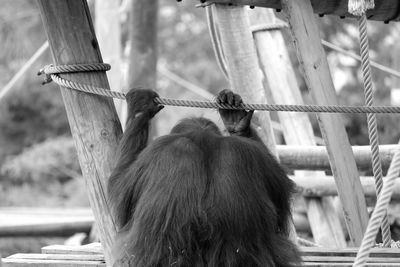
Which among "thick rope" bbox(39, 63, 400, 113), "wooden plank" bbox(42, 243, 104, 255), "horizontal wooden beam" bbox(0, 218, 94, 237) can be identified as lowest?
"horizontal wooden beam" bbox(0, 218, 94, 237)

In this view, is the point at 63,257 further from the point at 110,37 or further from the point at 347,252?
the point at 110,37

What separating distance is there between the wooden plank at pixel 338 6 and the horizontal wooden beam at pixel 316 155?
3.97 ft

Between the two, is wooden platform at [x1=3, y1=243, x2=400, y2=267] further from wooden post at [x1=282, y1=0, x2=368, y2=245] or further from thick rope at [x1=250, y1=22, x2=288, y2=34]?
thick rope at [x1=250, y1=22, x2=288, y2=34]

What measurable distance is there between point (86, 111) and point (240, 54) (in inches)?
53.2

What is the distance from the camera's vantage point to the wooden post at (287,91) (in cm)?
561

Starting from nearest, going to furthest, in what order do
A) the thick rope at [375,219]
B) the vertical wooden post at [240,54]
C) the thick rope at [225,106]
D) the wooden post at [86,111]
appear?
the thick rope at [375,219]
the thick rope at [225,106]
the wooden post at [86,111]
the vertical wooden post at [240,54]

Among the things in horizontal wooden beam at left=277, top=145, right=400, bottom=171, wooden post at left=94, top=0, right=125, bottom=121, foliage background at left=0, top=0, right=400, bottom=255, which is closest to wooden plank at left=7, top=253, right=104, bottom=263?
horizontal wooden beam at left=277, top=145, right=400, bottom=171

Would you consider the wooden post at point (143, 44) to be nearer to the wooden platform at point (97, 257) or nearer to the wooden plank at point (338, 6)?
the wooden plank at point (338, 6)

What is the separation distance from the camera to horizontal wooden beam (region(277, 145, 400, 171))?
16.9ft

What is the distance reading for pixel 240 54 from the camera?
14.9ft

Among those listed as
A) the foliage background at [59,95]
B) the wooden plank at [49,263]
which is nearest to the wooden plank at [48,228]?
the wooden plank at [49,263]

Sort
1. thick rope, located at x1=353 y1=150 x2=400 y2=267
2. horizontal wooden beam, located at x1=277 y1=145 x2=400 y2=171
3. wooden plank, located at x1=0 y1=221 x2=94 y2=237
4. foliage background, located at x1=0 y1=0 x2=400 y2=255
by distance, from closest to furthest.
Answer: thick rope, located at x1=353 y1=150 x2=400 y2=267 < horizontal wooden beam, located at x1=277 y1=145 x2=400 y2=171 < wooden plank, located at x1=0 y1=221 x2=94 y2=237 < foliage background, located at x1=0 y1=0 x2=400 y2=255

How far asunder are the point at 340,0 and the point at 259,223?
4.53 feet

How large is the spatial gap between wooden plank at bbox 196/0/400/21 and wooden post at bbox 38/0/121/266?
2.91ft
